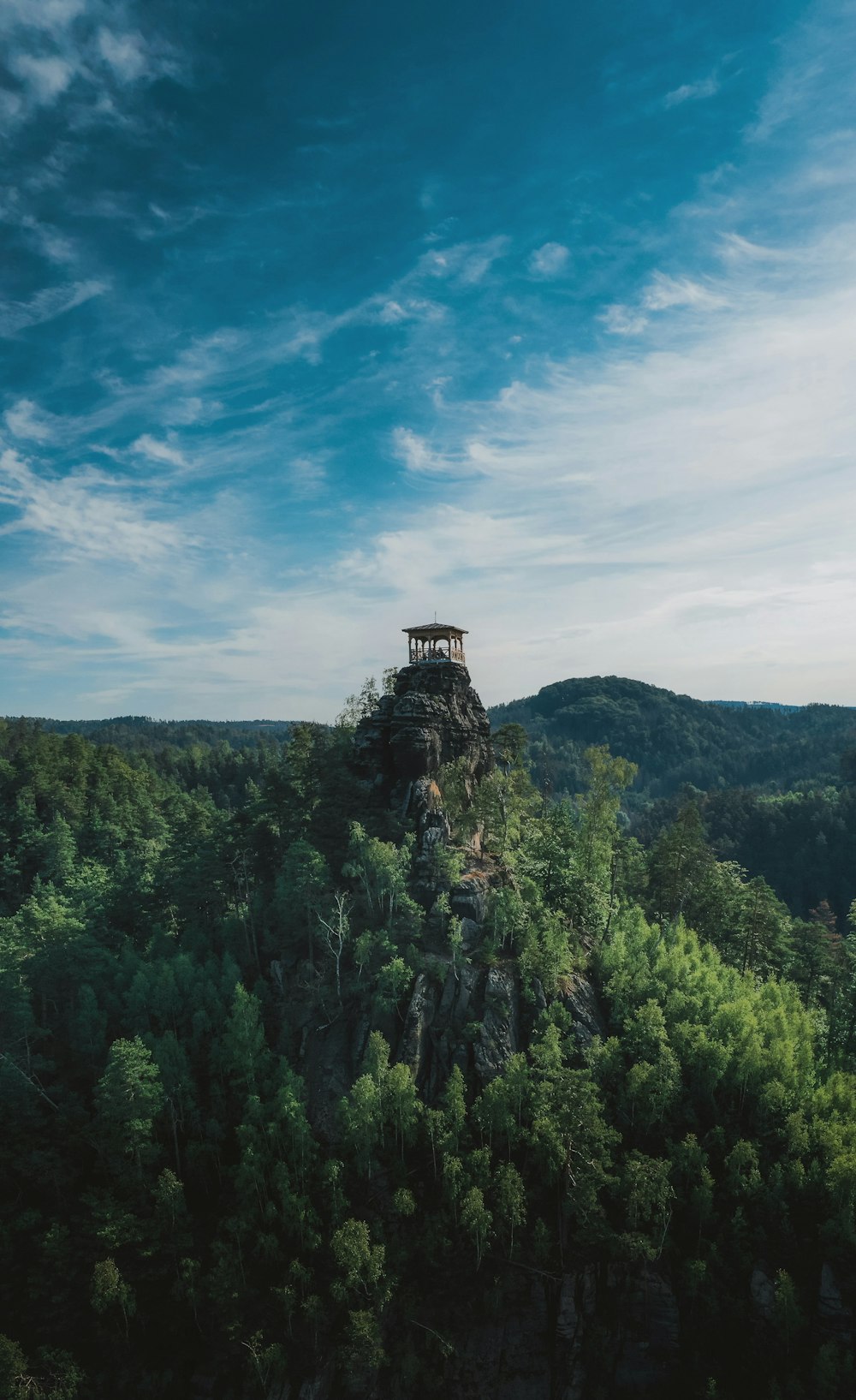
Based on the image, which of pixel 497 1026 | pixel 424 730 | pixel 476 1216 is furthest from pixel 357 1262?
pixel 424 730

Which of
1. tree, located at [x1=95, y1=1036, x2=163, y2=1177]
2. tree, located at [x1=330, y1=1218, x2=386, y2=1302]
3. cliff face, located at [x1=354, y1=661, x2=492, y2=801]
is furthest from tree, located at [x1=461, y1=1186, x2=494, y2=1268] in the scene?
cliff face, located at [x1=354, y1=661, x2=492, y2=801]

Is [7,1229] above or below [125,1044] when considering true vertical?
below

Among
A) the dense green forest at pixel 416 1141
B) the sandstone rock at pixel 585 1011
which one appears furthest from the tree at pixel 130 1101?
the sandstone rock at pixel 585 1011

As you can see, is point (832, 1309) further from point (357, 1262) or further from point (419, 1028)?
point (419, 1028)

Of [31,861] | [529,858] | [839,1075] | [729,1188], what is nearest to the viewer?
[729,1188]

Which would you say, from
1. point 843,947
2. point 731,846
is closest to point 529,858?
point 843,947

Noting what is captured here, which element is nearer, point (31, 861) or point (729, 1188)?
point (729, 1188)

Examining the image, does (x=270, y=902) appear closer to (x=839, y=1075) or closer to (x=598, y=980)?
(x=598, y=980)
